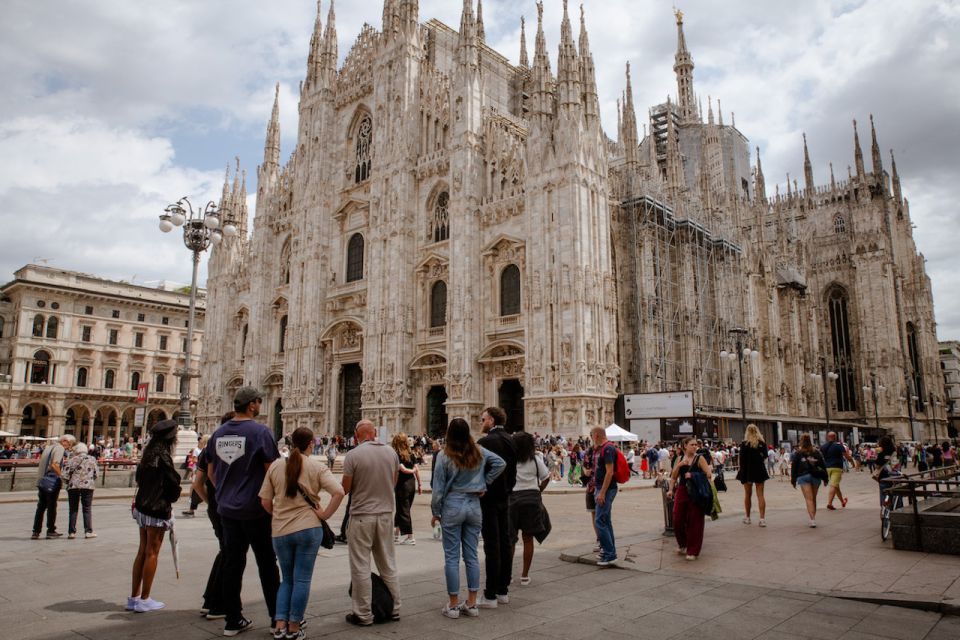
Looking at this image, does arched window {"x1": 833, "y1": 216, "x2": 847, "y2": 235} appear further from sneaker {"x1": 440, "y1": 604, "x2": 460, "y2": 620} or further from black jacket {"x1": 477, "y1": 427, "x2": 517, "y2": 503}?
sneaker {"x1": 440, "y1": 604, "x2": 460, "y2": 620}

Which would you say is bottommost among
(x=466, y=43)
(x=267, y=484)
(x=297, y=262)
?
(x=267, y=484)

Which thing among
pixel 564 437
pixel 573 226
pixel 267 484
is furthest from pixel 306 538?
pixel 573 226

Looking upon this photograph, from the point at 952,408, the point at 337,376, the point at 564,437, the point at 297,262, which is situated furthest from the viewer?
the point at 952,408

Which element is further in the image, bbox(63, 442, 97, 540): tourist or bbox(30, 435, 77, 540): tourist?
bbox(30, 435, 77, 540): tourist

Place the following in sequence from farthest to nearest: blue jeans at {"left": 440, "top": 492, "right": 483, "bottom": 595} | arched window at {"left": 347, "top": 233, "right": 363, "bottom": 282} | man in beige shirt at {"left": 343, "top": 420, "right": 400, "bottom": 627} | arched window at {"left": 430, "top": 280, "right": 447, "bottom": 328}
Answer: arched window at {"left": 347, "top": 233, "right": 363, "bottom": 282}
arched window at {"left": 430, "top": 280, "right": 447, "bottom": 328}
blue jeans at {"left": 440, "top": 492, "right": 483, "bottom": 595}
man in beige shirt at {"left": 343, "top": 420, "right": 400, "bottom": 627}

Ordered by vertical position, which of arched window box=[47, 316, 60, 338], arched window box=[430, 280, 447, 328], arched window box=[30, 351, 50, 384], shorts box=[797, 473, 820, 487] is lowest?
shorts box=[797, 473, 820, 487]

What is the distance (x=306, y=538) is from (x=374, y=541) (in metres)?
0.71

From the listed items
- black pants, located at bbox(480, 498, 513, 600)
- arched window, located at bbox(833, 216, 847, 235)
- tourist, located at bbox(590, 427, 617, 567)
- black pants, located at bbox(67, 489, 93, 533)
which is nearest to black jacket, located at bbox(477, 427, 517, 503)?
black pants, located at bbox(480, 498, 513, 600)

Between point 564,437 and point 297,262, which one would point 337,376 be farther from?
point 564,437

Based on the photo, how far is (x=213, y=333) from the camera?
4675 centimetres

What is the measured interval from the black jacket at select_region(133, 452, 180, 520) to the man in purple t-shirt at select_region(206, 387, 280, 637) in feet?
3.26

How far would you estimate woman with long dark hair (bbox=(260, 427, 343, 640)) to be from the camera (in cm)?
491

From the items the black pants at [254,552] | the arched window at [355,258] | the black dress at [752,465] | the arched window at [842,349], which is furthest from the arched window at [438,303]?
the arched window at [842,349]

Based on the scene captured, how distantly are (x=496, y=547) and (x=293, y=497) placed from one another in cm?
201
